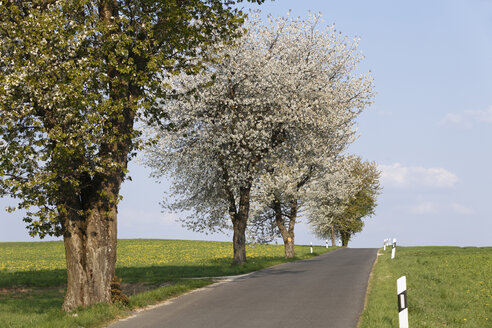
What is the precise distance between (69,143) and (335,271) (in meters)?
14.7

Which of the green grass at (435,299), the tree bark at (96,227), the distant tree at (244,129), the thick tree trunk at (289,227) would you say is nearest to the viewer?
the green grass at (435,299)

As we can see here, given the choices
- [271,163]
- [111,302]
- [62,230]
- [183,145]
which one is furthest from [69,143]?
[271,163]

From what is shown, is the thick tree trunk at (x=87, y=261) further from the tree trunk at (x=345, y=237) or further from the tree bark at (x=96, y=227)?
the tree trunk at (x=345, y=237)

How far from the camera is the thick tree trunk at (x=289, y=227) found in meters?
35.6

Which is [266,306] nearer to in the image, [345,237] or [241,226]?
[241,226]

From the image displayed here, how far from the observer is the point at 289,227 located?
120 feet

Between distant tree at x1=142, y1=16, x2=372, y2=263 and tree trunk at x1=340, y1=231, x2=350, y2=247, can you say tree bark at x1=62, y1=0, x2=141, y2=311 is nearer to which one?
distant tree at x1=142, y1=16, x2=372, y2=263

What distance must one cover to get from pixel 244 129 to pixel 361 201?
147 feet

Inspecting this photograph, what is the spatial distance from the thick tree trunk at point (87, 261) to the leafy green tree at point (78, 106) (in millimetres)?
27

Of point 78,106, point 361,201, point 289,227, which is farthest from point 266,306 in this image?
point 361,201

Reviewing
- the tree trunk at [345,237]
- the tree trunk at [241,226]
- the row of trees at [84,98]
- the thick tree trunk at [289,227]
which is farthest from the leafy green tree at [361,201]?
the row of trees at [84,98]

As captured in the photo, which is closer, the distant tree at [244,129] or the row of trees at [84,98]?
the row of trees at [84,98]

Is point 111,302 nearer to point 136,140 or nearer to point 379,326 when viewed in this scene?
point 136,140

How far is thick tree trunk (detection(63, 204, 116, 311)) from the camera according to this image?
45.8ft
